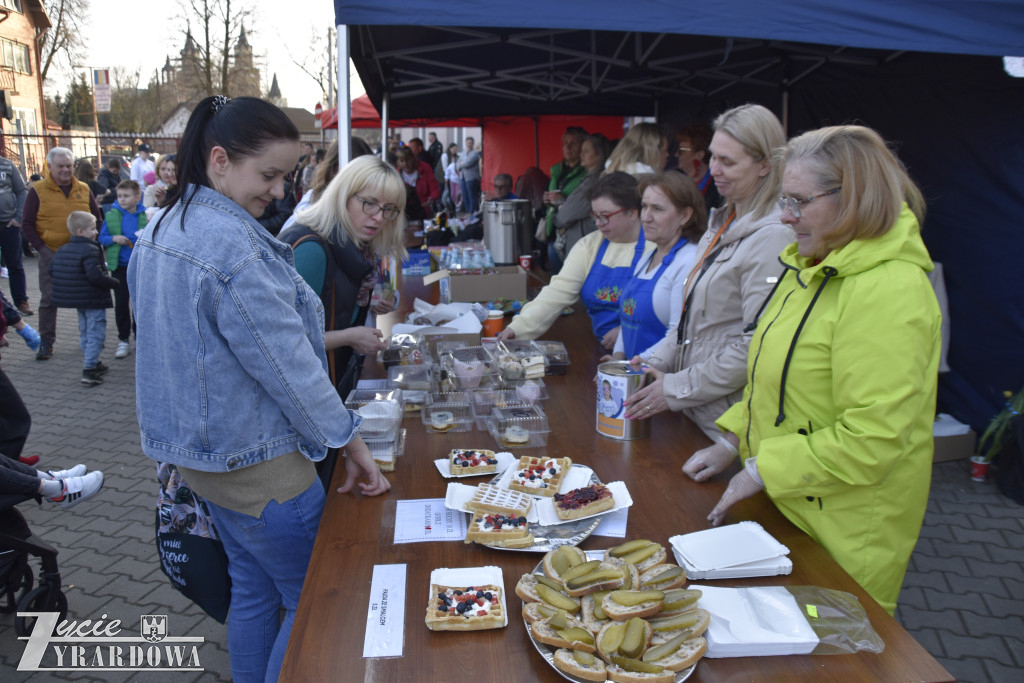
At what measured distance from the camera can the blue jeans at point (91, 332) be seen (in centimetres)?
614

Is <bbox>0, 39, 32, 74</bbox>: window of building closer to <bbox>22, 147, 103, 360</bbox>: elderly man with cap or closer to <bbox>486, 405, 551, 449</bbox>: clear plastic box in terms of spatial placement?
<bbox>22, 147, 103, 360</bbox>: elderly man with cap

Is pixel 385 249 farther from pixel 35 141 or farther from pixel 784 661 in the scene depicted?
pixel 35 141

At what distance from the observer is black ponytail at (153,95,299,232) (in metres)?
1.54

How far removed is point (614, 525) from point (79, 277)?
5.97 m

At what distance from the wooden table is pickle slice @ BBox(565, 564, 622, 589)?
12 cm

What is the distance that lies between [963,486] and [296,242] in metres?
4.02

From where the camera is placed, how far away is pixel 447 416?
2258mm

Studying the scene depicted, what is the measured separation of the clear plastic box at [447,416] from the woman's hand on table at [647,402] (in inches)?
20.4

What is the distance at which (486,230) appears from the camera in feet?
17.8

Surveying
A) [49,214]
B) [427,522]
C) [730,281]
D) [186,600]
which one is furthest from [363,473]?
[49,214]

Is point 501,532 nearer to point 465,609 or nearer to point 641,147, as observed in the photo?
point 465,609

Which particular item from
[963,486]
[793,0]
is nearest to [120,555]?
[793,0]

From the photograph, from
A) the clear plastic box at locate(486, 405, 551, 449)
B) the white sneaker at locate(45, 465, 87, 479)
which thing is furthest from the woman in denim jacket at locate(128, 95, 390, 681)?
the white sneaker at locate(45, 465, 87, 479)

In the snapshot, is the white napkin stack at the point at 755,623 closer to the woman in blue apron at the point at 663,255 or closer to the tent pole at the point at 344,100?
the woman in blue apron at the point at 663,255
